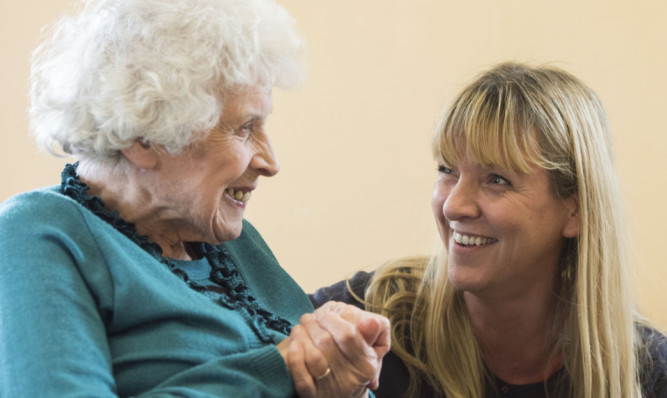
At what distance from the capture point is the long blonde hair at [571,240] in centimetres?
Answer: 164

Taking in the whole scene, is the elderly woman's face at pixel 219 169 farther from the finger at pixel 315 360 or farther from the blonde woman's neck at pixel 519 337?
the blonde woman's neck at pixel 519 337

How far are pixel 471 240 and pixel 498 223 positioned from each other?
7cm

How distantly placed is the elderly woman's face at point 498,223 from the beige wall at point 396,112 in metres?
0.83

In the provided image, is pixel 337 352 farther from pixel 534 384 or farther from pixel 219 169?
pixel 534 384

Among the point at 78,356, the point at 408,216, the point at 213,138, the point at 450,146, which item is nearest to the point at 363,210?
the point at 408,216

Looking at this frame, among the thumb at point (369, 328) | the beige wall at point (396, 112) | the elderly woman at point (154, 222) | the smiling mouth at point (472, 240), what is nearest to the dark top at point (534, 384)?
the smiling mouth at point (472, 240)

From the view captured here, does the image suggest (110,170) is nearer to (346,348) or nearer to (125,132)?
(125,132)

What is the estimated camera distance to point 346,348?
48.1 inches

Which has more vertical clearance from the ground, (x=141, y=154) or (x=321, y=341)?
(x=141, y=154)

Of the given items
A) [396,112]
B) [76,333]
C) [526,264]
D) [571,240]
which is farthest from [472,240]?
[396,112]

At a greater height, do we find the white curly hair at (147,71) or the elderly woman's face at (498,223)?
the white curly hair at (147,71)

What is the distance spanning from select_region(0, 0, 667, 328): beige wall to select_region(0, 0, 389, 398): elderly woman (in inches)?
48.2

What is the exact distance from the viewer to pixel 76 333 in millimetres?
1059

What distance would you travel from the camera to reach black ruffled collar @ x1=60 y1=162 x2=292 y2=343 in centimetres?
127
